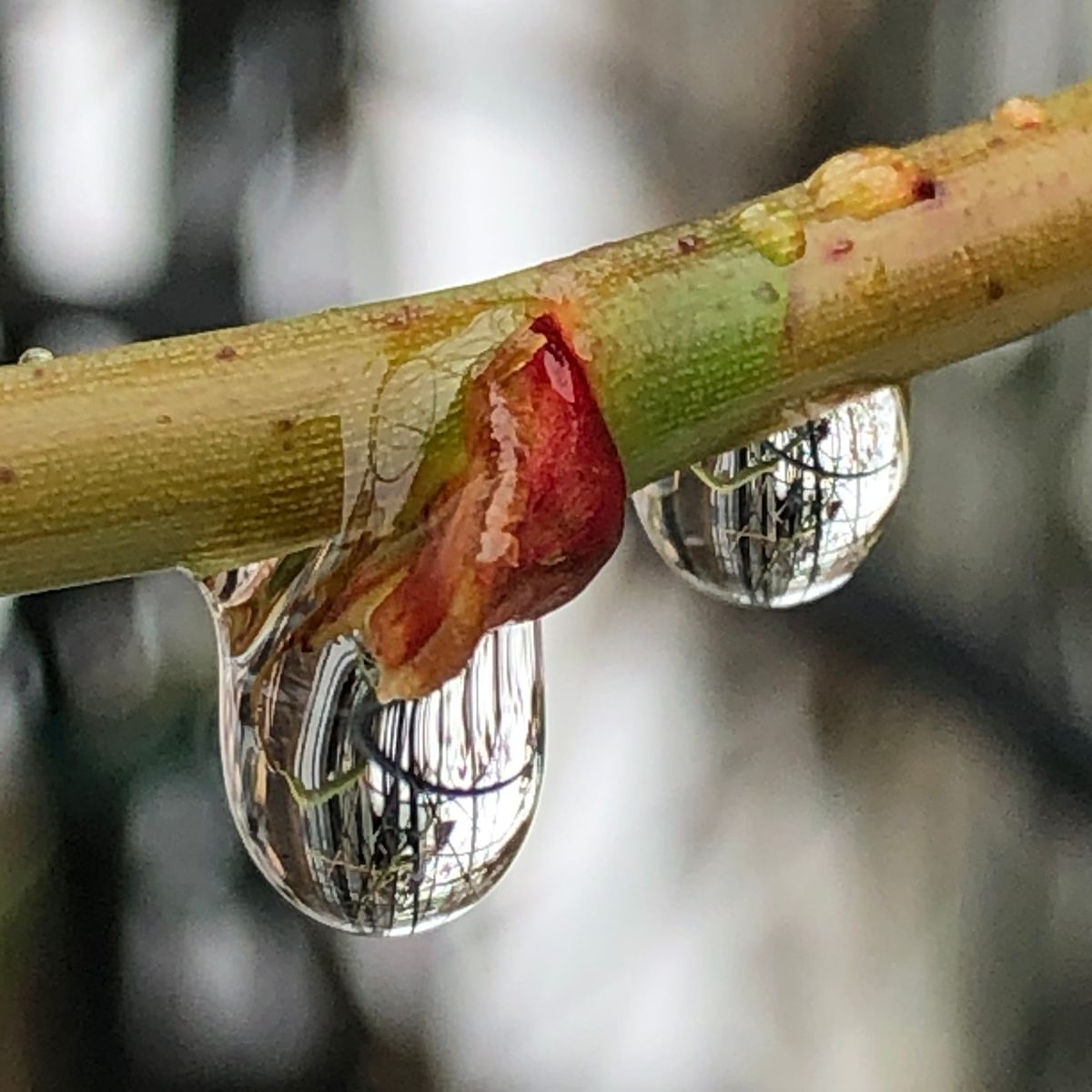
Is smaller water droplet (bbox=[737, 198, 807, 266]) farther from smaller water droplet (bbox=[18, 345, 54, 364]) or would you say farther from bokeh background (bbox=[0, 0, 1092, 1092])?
bokeh background (bbox=[0, 0, 1092, 1092])

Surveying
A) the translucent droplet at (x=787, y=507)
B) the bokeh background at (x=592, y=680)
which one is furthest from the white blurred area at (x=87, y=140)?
the translucent droplet at (x=787, y=507)

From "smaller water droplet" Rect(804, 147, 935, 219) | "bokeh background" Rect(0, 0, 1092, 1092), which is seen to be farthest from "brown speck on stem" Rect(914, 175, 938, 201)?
"bokeh background" Rect(0, 0, 1092, 1092)

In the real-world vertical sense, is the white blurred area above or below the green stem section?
above

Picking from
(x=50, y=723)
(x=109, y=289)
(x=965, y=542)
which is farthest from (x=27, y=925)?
(x=965, y=542)

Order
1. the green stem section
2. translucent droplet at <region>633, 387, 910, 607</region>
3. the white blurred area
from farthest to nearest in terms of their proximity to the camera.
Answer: the white blurred area, translucent droplet at <region>633, 387, 910, 607</region>, the green stem section

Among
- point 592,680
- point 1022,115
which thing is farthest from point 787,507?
point 592,680

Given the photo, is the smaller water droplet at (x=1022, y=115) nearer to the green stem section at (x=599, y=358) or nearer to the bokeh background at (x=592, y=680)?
the green stem section at (x=599, y=358)
